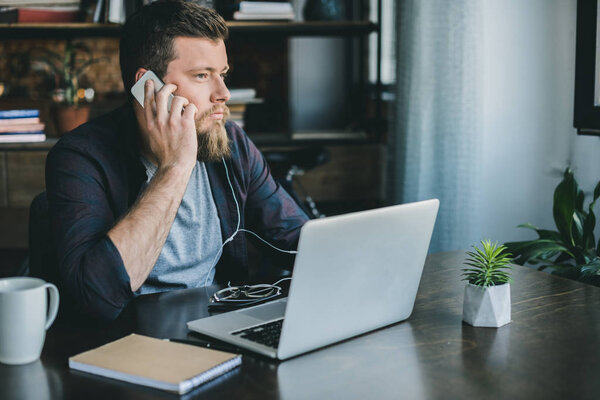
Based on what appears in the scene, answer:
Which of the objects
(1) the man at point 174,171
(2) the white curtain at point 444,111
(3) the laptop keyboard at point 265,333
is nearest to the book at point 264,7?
(2) the white curtain at point 444,111

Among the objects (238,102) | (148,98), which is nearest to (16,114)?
(238,102)

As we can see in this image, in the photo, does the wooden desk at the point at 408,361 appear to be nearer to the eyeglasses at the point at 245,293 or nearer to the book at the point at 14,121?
the eyeglasses at the point at 245,293

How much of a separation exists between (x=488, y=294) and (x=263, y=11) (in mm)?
2631

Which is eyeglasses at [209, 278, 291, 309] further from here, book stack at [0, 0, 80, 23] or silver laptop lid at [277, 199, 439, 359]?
book stack at [0, 0, 80, 23]

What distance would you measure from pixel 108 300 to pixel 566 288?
841 millimetres

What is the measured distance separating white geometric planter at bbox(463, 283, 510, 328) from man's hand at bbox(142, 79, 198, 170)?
68cm

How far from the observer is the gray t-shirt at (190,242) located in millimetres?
1540

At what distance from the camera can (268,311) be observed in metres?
1.13

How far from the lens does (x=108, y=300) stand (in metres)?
1.12

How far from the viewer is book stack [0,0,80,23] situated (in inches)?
135

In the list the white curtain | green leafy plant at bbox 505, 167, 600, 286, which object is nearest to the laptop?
green leafy plant at bbox 505, 167, 600, 286

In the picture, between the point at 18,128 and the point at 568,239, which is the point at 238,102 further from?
the point at 568,239

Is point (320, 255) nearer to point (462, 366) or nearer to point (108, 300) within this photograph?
point (462, 366)

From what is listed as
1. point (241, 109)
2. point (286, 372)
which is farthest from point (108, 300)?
point (241, 109)
